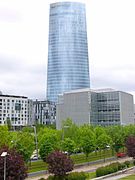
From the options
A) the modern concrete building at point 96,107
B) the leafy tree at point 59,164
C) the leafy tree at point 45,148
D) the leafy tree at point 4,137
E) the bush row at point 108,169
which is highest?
the modern concrete building at point 96,107

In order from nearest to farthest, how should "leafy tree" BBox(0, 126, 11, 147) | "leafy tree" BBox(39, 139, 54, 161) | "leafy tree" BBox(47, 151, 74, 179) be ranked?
"leafy tree" BBox(47, 151, 74, 179) → "leafy tree" BBox(0, 126, 11, 147) → "leafy tree" BBox(39, 139, 54, 161)

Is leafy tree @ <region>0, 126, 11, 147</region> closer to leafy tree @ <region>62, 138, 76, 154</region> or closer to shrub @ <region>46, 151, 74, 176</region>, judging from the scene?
leafy tree @ <region>62, 138, 76, 154</region>

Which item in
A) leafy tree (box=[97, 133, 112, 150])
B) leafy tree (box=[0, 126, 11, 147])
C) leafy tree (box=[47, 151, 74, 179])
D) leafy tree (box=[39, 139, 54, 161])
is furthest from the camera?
leafy tree (box=[97, 133, 112, 150])

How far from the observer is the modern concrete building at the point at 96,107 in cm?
16675

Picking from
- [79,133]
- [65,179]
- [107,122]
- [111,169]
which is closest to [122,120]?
[107,122]

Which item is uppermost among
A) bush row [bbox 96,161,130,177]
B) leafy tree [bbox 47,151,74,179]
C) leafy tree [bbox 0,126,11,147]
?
leafy tree [bbox 0,126,11,147]

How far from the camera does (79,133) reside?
7994 cm

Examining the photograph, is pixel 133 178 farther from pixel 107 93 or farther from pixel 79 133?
pixel 107 93

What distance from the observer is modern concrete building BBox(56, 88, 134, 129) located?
547ft

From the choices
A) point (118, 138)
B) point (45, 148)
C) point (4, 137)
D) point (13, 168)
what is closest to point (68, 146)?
point (45, 148)

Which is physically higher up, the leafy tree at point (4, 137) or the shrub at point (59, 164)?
the leafy tree at point (4, 137)

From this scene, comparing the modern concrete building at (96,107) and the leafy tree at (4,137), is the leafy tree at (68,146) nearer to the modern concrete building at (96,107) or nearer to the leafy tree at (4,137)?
the leafy tree at (4,137)

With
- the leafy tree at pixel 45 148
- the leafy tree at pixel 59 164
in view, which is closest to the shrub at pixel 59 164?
the leafy tree at pixel 59 164

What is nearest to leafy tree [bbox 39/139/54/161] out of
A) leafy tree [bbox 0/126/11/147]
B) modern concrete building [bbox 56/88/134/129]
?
leafy tree [bbox 0/126/11/147]
